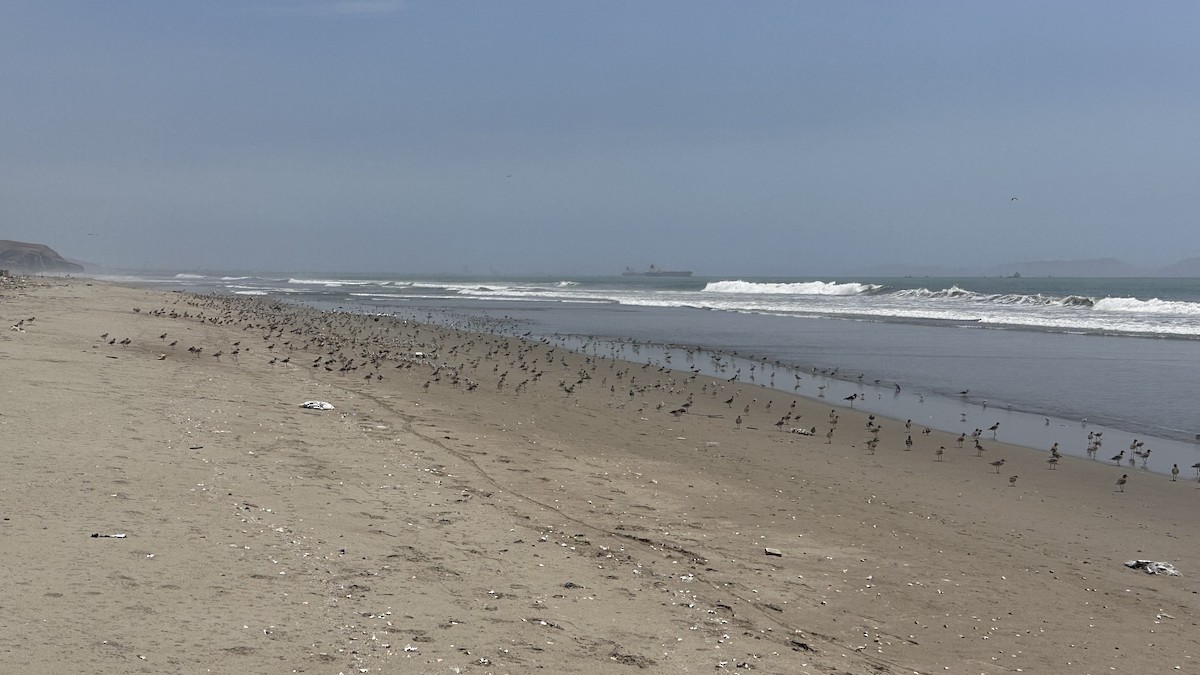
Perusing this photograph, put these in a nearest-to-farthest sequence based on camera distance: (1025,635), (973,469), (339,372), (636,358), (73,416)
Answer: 1. (1025,635)
2. (73,416)
3. (973,469)
4. (339,372)
5. (636,358)

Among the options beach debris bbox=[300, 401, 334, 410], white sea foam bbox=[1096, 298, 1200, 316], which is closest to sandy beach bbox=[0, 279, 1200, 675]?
beach debris bbox=[300, 401, 334, 410]

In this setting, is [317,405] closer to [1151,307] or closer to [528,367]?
[528,367]

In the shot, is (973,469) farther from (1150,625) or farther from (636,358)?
(636,358)

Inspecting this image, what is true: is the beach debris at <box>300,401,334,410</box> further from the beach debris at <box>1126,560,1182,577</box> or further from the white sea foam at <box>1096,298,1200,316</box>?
the white sea foam at <box>1096,298,1200,316</box>

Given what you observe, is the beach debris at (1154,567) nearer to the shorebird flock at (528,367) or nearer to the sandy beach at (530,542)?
the sandy beach at (530,542)

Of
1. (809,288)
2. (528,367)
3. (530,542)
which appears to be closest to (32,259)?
(809,288)

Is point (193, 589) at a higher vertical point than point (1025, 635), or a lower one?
higher

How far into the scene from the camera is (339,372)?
18516 mm

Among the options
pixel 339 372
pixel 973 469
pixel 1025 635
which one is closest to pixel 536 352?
pixel 339 372

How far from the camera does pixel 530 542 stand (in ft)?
25.8

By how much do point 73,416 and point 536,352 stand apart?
692 inches

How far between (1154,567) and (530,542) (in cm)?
609

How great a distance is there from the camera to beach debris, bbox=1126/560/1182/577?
843cm

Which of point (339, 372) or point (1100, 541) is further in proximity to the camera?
point (339, 372)
